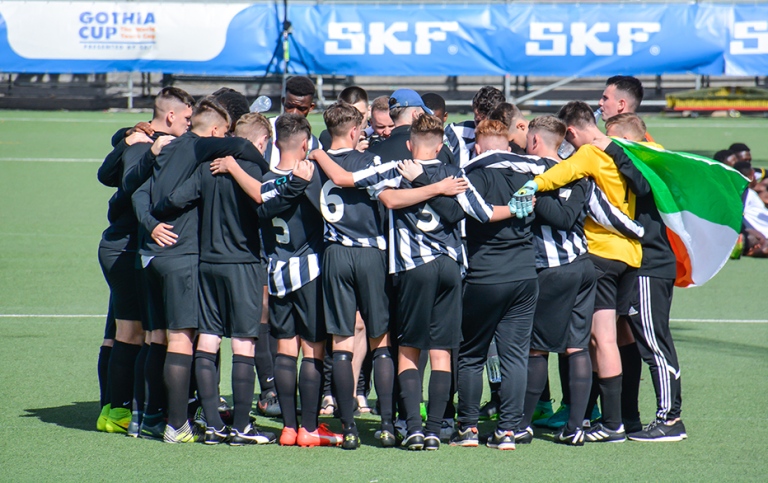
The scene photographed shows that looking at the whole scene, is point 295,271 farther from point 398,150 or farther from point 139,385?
point 139,385

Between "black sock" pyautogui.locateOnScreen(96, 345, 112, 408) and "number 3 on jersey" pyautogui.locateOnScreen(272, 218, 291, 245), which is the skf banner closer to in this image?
"black sock" pyautogui.locateOnScreen(96, 345, 112, 408)

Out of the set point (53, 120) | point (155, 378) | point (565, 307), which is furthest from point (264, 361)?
point (53, 120)

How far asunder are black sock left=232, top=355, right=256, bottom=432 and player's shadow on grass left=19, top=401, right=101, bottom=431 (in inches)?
40.7

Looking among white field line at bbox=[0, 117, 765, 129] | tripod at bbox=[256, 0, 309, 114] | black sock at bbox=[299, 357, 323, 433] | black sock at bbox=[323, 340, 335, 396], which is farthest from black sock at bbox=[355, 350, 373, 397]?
white field line at bbox=[0, 117, 765, 129]

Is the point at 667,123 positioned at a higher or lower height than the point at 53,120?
lower

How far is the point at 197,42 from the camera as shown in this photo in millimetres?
24391

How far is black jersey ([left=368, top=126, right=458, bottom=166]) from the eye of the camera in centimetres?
583

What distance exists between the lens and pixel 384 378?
5.47 m

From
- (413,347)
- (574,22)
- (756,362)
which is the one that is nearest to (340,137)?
(413,347)

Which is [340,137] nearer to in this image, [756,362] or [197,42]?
[756,362]

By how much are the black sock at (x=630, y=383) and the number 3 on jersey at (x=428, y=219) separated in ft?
5.32

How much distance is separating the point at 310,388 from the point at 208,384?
611 millimetres

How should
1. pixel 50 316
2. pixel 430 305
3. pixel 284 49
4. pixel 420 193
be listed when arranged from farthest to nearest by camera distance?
1. pixel 284 49
2. pixel 50 316
3. pixel 430 305
4. pixel 420 193

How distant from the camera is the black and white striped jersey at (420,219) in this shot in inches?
210
